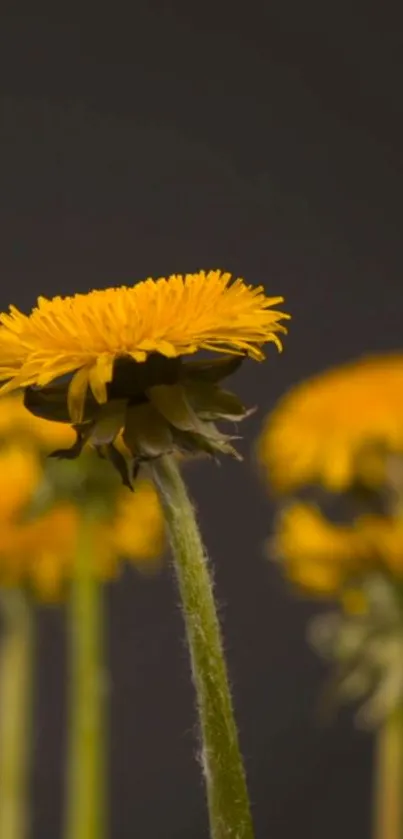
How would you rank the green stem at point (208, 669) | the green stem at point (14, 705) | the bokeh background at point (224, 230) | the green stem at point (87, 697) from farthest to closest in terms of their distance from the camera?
the bokeh background at point (224, 230) → the green stem at point (14, 705) → the green stem at point (87, 697) → the green stem at point (208, 669)

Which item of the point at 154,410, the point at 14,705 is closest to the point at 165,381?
the point at 154,410

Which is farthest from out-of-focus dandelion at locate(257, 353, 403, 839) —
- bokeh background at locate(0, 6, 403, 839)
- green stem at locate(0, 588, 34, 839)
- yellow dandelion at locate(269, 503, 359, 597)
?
bokeh background at locate(0, 6, 403, 839)

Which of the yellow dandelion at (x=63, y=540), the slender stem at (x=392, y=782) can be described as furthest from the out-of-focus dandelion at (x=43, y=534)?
the slender stem at (x=392, y=782)

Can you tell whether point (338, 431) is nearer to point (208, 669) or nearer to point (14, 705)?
point (14, 705)

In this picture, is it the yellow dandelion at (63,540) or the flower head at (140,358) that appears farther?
the yellow dandelion at (63,540)

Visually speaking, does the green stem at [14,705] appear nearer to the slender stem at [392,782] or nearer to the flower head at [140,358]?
the slender stem at [392,782]

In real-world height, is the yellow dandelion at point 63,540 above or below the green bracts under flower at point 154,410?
below

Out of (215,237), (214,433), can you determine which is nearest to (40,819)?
(215,237)
